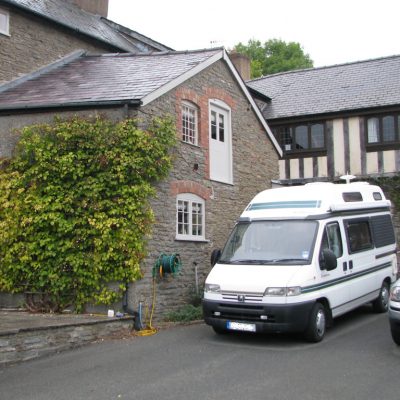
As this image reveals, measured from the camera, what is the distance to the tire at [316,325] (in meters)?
9.06

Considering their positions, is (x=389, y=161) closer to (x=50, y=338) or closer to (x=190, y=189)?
(x=190, y=189)

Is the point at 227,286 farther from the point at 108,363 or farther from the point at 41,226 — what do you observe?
the point at 41,226

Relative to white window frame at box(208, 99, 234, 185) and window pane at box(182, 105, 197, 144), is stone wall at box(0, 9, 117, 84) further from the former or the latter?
white window frame at box(208, 99, 234, 185)

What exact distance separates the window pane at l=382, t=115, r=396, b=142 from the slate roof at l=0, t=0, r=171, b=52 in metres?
9.05

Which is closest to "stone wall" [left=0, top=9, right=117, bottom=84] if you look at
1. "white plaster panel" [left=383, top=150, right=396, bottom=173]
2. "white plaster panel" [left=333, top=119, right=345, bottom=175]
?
"white plaster panel" [left=333, top=119, right=345, bottom=175]

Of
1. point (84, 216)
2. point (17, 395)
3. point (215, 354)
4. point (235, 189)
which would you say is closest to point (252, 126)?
point (235, 189)

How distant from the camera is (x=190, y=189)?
13359mm

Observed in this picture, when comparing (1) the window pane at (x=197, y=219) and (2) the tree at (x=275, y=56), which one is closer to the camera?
(1) the window pane at (x=197, y=219)

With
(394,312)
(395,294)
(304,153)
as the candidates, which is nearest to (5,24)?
(304,153)

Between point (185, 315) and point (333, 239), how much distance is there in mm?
3597

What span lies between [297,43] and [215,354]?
1607 inches

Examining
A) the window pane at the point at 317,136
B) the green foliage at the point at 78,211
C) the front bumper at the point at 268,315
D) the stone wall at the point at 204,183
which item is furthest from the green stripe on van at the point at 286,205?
the window pane at the point at 317,136

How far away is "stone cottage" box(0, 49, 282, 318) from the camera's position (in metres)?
12.0

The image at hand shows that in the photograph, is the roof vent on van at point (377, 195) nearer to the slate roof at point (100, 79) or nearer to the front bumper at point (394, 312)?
the front bumper at point (394, 312)
